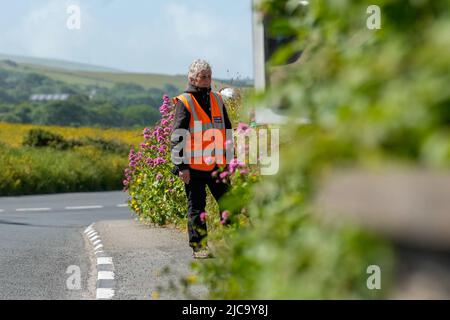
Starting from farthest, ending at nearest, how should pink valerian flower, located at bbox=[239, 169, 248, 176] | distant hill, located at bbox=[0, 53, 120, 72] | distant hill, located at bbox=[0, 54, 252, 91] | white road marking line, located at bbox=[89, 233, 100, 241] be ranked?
1. distant hill, located at bbox=[0, 53, 120, 72]
2. distant hill, located at bbox=[0, 54, 252, 91]
3. white road marking line, located at bbox=[89, 233, 100, 241]
4. pink valerian flower, located at bbox=[239, 169, 248, 176]

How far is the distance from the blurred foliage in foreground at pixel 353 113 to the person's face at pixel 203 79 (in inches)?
273

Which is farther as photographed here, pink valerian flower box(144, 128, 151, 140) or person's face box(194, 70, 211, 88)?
pink valerian flower box(144, 128, 151, 140)

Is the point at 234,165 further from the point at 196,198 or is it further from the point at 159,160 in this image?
the point at 159,160

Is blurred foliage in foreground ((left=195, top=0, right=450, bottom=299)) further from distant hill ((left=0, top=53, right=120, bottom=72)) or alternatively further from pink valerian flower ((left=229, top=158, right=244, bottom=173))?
distant hill ((left=0, top=53, right=120, bottom=72))

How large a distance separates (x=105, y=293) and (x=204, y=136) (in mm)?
2541

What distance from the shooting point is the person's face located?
11062 millimetres

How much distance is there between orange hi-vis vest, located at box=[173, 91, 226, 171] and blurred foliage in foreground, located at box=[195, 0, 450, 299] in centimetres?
688

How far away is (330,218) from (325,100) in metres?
0.85

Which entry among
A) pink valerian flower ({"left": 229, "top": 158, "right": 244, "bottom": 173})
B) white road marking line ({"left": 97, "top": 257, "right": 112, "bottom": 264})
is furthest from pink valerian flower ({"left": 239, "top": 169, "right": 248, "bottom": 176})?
white road marking line ({"left": 97, "top": 257, "right": 112, "bottom": 264})

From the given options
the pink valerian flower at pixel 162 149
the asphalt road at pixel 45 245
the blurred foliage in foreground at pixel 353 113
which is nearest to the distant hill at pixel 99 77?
the asphalt road at pixel 45 245

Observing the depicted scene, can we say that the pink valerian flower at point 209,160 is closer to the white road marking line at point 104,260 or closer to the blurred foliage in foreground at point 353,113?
A: the white road marking line at point 104,260
